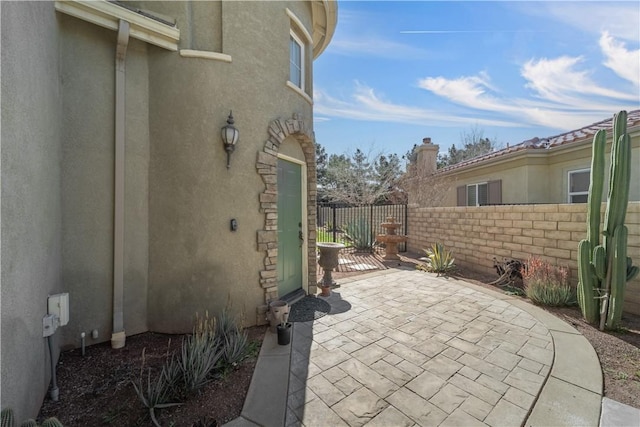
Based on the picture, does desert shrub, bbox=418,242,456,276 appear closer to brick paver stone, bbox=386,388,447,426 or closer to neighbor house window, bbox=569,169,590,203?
neighbor house window, bbox=569,169,590,203

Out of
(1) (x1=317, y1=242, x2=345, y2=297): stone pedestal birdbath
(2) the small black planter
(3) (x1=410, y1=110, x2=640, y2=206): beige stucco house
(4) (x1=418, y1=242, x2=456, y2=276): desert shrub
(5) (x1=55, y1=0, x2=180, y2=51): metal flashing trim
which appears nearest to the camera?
(5) (x1=55, y1=0, x2=180, y2=51): metal flashing trim

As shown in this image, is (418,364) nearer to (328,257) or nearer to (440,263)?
(328,257)

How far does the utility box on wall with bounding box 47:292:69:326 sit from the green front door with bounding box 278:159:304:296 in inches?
114

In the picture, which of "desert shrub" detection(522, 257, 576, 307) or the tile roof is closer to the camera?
"desert shrub" detection(522, 257, 576, 307)

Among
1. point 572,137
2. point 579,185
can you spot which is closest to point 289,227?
point 579,185

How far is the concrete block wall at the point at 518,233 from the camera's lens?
4312 mm

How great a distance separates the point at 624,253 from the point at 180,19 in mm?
7354

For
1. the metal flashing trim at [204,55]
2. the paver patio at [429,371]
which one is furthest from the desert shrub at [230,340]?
the metal flashing trim at [204,55]

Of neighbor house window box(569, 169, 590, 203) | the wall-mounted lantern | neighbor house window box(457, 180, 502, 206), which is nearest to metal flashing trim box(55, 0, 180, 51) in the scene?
the wall-mounted lantern

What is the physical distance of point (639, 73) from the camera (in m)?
5.20

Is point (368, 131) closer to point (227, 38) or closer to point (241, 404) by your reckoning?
point (227, 38)

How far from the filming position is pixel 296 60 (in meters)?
5.52

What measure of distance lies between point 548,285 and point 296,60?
6649 millimetres

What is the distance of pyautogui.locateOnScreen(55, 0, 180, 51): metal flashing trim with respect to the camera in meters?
3.26
